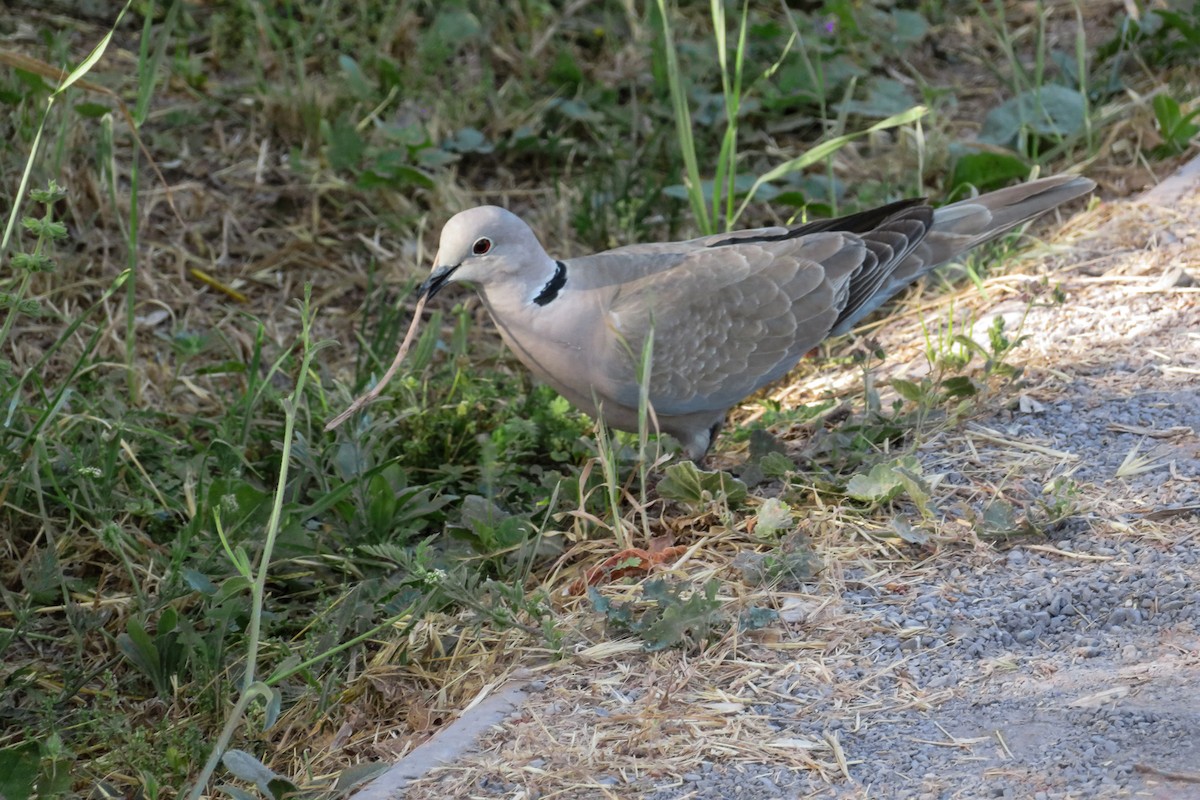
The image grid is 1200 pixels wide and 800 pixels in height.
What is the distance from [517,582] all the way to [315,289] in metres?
2.27

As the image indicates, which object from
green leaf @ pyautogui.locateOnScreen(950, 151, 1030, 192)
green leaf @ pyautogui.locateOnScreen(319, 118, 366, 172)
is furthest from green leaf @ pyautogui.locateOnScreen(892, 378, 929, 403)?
green leaf @ pyautogui.locateOnScreen(319, 118, 366, 172)

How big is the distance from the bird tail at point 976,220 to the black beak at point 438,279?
1137 mm

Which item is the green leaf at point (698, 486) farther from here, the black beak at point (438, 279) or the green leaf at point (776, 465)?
the black beak at point (438, 279)

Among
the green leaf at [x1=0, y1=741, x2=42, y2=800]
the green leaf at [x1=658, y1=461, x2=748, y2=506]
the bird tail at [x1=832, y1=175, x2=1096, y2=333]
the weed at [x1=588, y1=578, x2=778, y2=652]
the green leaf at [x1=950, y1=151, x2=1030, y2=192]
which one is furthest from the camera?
the green leaf at [x1=950, y1=151, x2=1030, y2=192]

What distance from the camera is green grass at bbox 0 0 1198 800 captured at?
264 cm

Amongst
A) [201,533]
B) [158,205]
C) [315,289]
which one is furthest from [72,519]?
[158,205]

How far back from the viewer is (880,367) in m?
3.80

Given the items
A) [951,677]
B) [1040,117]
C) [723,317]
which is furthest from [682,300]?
[1040,117]

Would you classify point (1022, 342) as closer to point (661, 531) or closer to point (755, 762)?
point (661, 531)

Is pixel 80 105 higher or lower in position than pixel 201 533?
higher

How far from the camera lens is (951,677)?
2.31 m

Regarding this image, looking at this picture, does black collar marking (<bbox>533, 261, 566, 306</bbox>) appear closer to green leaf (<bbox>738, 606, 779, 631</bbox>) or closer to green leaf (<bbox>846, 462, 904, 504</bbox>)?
green leaf (<bbox>846, 462, 904, 504</bbox>)

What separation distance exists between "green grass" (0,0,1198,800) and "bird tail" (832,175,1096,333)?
0.25 meters

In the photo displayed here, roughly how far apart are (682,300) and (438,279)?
600 mm
